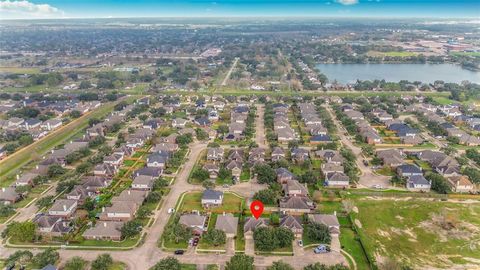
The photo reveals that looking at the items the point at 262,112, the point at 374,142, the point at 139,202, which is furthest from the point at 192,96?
the point at 139,202

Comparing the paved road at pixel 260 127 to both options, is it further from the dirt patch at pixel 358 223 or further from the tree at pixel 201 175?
the dirt patch at pixel 358 223

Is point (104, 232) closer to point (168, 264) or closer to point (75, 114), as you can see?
point (168, 264)

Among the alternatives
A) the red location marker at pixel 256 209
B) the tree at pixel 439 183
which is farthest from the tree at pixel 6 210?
the tree at pixel 439 183

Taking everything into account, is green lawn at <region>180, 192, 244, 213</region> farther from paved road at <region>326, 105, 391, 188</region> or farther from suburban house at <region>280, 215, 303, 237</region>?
paved road at <region>326, 105, 391, 188</region>

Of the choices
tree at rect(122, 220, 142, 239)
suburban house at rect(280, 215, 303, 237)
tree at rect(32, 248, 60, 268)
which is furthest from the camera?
suburban house at rect(280, 215, 303, 237)

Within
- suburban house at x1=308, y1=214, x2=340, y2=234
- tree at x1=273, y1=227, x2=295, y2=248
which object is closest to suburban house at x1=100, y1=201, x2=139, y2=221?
tree at x1=273, y1=227, x2=295, y2=248

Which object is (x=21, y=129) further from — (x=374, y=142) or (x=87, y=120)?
(x=374, y=142)
